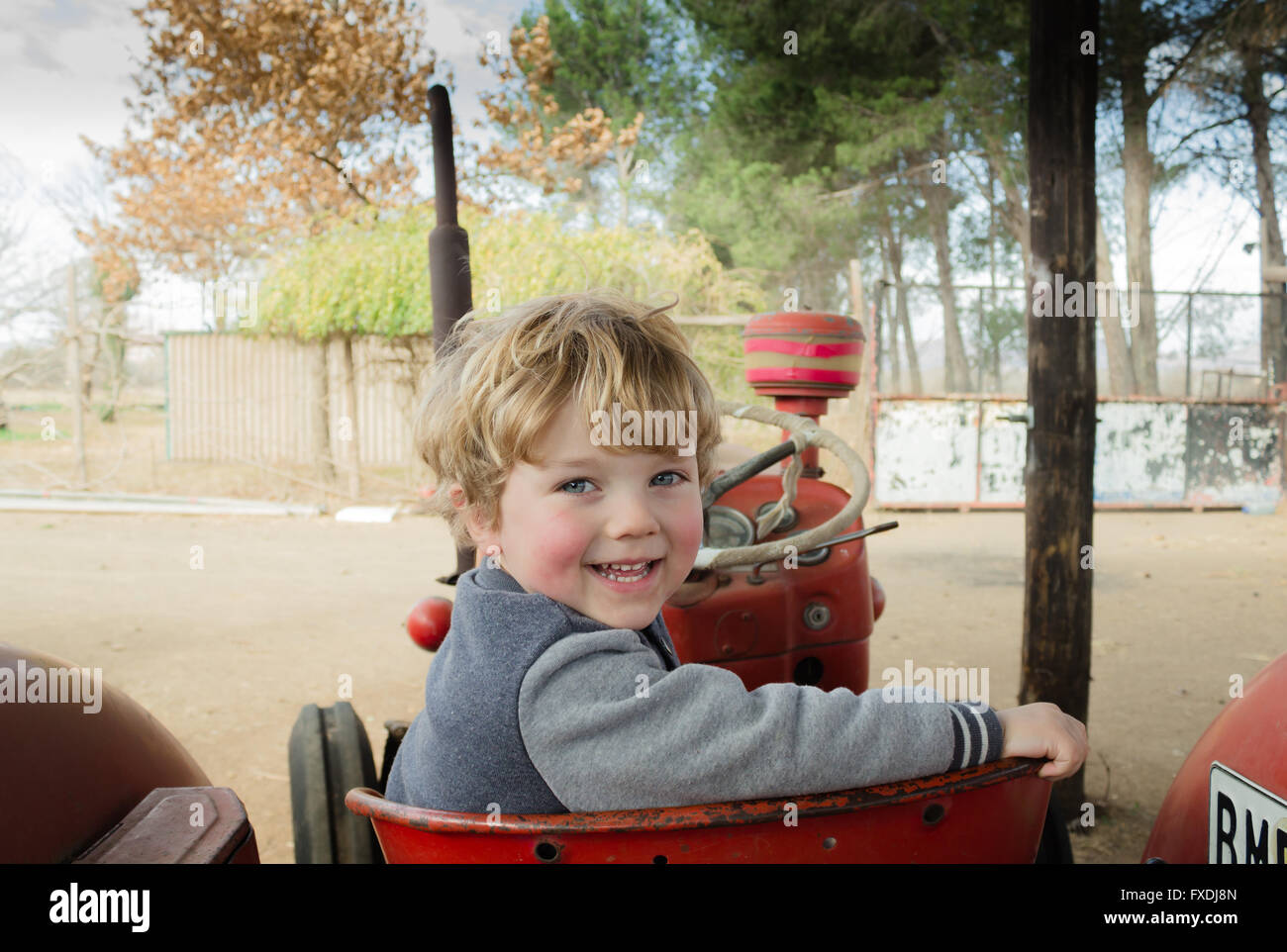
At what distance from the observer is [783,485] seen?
6.67 feet

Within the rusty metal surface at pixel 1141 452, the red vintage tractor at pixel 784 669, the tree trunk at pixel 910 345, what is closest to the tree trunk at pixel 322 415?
the rusty metal surface at pixel 1141 452

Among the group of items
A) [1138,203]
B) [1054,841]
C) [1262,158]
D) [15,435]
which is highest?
[1262,158]

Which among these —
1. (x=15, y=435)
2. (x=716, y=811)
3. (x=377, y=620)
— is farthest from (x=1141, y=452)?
(x=15, y=435)

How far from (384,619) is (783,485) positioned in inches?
153

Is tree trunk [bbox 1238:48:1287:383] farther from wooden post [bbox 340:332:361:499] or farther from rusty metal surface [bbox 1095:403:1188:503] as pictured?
wooden post [bbox 340:332:361:499]

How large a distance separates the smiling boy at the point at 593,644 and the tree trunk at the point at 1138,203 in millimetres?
12585

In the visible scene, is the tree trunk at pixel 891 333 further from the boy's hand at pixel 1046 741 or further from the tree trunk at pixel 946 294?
the boy's hand at pixel 1046 741

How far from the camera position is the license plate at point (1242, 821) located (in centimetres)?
112

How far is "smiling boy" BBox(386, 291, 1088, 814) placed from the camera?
3.35 feet

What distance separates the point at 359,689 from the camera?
163 inches

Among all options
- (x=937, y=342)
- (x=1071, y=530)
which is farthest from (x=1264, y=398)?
(x=937, y=342)

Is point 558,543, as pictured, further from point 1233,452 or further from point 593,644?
point 1233,452
